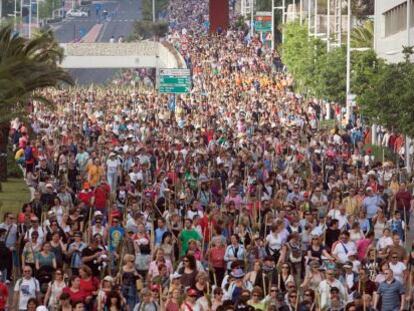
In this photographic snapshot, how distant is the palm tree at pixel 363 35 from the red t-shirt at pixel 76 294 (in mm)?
66463

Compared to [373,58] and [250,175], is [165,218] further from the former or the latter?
[373,58]

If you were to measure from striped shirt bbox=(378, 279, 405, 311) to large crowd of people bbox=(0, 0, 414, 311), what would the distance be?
0.02 meters

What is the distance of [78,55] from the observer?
121250mm

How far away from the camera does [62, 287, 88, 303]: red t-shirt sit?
23.1 m

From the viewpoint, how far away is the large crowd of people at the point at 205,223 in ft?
77.4

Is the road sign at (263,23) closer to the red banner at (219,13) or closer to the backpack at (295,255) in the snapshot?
the red banner at (219,13)

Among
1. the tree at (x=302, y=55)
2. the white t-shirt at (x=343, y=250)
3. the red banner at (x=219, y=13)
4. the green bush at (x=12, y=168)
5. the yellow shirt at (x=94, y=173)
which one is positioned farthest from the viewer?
the red banner at (x=219, y=13)

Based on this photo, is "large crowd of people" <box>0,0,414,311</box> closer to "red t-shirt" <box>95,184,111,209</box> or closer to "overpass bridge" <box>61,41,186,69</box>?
"red t-shirt" <box>95,184,111,209</box>

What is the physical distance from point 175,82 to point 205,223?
145 ft

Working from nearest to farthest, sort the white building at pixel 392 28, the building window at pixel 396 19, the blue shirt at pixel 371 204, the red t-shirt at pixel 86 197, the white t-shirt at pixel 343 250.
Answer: the white t-shirt at pixel 343 250 < the blue shirt at pixel 371 204 < the red t-shirt at pixel 86 197 < the white building at pixel 392 28 < the building window at pixel 396 19

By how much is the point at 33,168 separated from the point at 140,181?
6560mm

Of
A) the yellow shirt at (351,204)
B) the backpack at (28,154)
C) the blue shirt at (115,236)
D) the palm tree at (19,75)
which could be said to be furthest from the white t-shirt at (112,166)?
the blue shirt at (115,236)

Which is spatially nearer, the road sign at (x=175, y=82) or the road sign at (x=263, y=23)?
the road sign at (x=175, y=82)

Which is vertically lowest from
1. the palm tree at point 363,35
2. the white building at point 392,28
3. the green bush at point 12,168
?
the green bush at point 12,168
